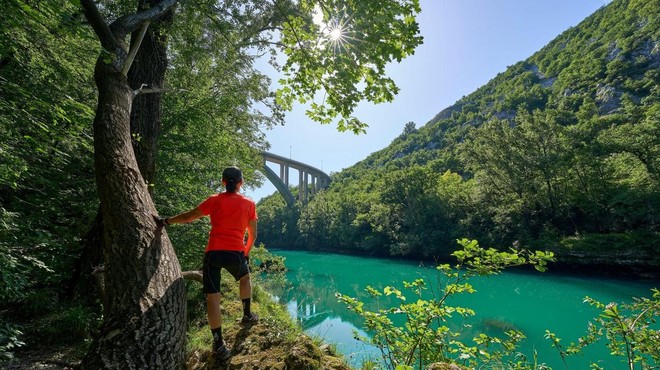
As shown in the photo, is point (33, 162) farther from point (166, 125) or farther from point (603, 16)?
point (603, 16)

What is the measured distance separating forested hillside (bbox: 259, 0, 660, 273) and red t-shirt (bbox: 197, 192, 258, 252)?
22.7m

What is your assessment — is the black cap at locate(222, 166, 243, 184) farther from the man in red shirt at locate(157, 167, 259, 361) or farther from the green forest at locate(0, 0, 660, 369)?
the green forest at locate(0, 0, 660, 369)

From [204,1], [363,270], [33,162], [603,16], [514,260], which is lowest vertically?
[363,270]

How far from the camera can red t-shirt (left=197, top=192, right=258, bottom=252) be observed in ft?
7.74

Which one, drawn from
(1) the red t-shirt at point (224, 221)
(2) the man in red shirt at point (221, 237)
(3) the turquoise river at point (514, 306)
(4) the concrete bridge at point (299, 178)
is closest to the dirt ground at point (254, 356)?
Result: (2) the man in red shirt at point (221, 237)

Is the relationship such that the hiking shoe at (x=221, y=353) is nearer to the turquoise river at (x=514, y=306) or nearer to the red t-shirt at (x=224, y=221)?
the red t-shirt at (x=224, y=221)

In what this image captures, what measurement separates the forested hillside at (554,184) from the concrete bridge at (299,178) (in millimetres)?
4211

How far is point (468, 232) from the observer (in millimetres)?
26562

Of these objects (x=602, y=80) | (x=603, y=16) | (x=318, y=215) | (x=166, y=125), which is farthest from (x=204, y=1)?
(x=603, y=16)

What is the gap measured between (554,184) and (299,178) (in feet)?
135

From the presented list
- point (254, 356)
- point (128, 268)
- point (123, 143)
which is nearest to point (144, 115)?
point (123, 143)

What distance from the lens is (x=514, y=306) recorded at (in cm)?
1279

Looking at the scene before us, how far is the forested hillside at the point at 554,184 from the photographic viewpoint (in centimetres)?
1841

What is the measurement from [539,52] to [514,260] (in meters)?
91.0
